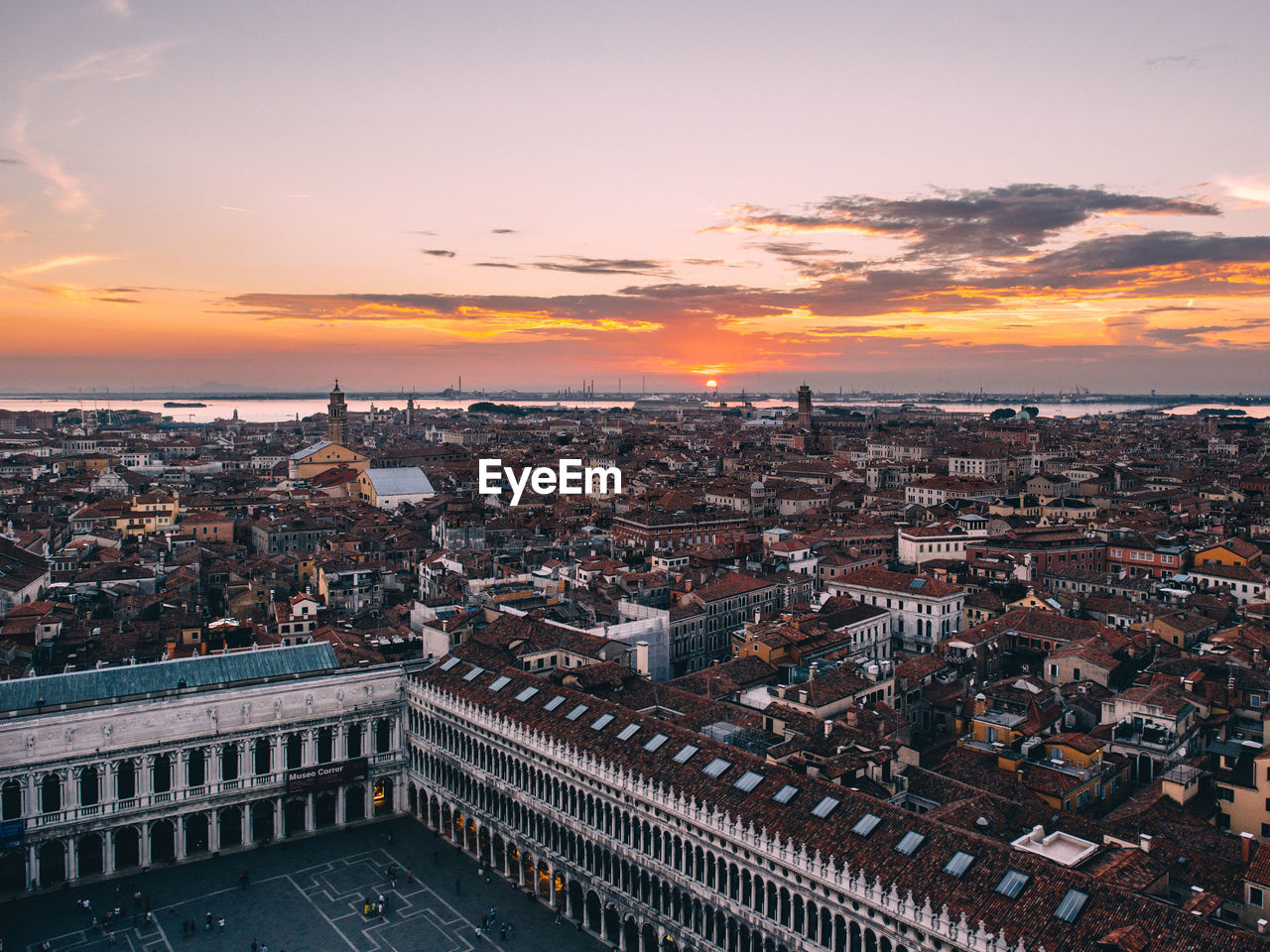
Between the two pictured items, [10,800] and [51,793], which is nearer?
[10,800]

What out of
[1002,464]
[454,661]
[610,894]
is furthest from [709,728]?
[1002,464]

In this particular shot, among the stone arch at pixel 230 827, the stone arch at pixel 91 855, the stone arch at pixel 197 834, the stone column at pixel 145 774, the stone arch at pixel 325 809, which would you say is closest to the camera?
the stone arch at pixel 91 855

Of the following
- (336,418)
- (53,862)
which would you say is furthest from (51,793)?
(336,418)

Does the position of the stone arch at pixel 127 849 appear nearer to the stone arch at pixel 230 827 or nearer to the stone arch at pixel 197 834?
the stone arch at pixel 197 834

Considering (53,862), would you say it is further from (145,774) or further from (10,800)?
(145,774)

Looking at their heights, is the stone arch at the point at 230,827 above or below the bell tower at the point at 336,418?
below

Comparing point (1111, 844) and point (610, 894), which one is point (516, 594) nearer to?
point (610, 894)

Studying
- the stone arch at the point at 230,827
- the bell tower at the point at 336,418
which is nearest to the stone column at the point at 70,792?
the stone arch at the point at 230,827

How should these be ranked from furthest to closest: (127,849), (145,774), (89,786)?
(127,849) < (145,774) < (89,786)

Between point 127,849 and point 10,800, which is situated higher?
point 10,800
